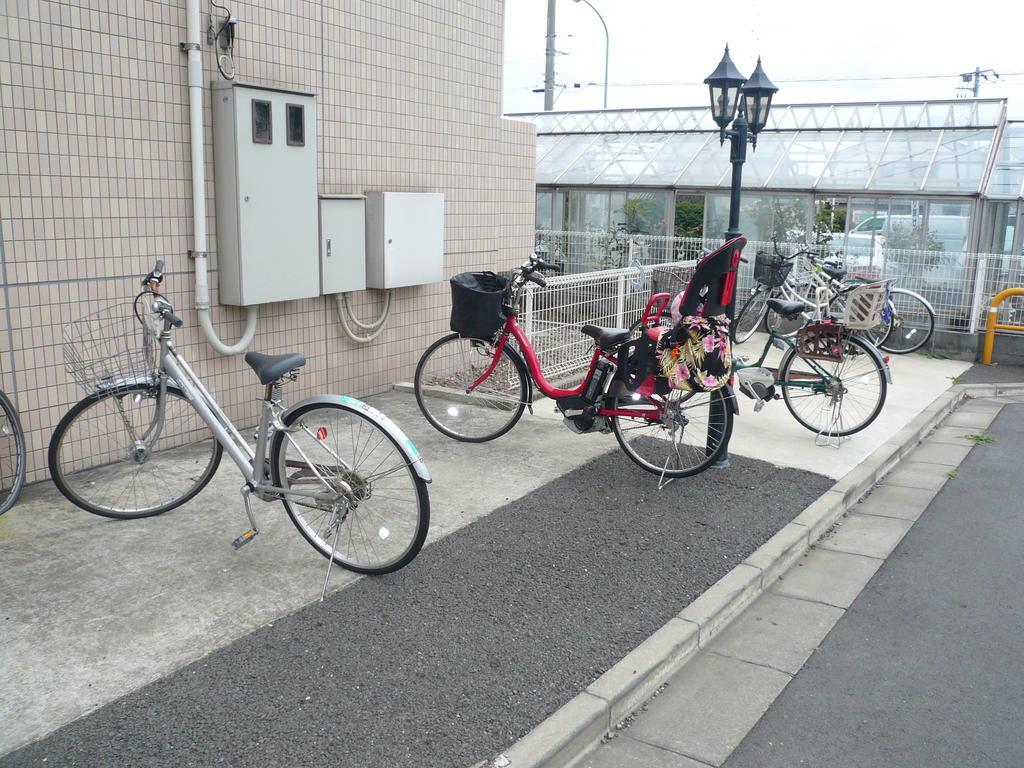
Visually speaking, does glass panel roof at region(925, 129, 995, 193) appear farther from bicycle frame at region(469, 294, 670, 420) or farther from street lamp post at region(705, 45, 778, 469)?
bicycle frame at region(469, 294, 670, 420)

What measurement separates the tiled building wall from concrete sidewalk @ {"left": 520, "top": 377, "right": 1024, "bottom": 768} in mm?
3635

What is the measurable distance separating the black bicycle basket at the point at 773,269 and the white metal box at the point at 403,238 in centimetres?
473

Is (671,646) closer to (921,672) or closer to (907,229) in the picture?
(921,672)

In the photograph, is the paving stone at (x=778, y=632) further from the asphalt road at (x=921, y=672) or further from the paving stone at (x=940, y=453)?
the paving stone at (x=940, y=453)

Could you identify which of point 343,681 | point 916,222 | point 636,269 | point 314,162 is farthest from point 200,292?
point 916,222

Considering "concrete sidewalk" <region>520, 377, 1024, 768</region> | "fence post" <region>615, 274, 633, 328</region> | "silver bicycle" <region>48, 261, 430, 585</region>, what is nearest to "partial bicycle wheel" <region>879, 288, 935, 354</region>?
"fence post" <region>615, 274, 633, 328</region>

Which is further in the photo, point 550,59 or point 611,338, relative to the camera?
point 550,59

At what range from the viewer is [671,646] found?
3.66 meters

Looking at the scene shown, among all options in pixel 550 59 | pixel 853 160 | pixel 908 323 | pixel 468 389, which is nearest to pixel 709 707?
pixel 468 389

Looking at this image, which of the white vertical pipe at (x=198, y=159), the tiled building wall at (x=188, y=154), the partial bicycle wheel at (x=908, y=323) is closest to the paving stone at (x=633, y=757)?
the tiled building wall at (x=188, y=154)

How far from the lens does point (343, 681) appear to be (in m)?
3.29

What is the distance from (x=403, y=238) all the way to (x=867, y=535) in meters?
3.99

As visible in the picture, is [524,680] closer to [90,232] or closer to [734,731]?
[734,731]

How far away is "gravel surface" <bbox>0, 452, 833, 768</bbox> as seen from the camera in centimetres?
292
